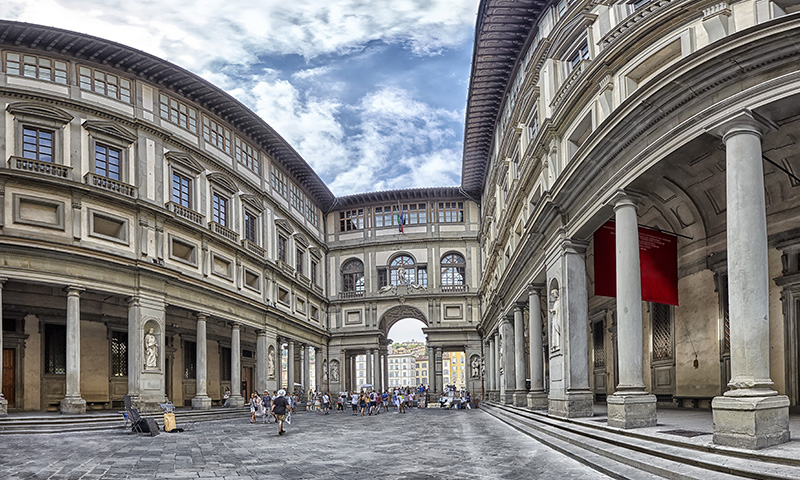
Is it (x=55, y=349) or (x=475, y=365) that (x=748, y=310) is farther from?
(x=475, y=365)

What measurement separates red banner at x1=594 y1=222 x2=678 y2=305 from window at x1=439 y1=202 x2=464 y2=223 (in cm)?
3888

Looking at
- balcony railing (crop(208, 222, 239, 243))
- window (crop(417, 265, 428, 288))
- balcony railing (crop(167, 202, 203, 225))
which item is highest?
balcony railing (crop(167, 202, 203, 225))

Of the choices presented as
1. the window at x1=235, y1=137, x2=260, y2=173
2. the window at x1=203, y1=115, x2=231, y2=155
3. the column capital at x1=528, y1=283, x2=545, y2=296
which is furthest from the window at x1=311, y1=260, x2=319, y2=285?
the column capital at x1=528, y1=283, x2=545, y2=296

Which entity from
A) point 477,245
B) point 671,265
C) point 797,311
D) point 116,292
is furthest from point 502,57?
point 477,245

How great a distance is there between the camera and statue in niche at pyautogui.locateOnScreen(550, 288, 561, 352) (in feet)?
62.3

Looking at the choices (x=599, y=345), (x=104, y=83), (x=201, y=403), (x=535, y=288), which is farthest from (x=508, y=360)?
(x=104, y=83)

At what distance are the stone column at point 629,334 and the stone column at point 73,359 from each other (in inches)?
776

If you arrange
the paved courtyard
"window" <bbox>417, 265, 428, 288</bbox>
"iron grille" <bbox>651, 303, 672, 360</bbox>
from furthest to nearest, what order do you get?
"window" <bbox>417, 265, 428, 288</bbox> < "iron grille" <bbox>651, 303, 672, 360</bbox> < the paved courtyard

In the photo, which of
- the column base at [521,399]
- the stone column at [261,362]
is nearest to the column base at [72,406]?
the stone column at [261,362]

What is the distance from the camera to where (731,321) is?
10.0 metres

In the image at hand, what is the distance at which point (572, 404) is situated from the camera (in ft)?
56.8

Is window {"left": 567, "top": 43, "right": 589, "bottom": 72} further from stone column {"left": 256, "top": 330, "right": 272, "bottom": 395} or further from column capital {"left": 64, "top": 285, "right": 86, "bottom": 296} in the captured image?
stone column {"left": 256, "top": 330, "right": 272, "bottom": 395}

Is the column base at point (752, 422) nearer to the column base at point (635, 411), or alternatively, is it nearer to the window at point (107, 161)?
the column base at point (635, 411)

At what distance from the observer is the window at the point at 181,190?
31.8m
